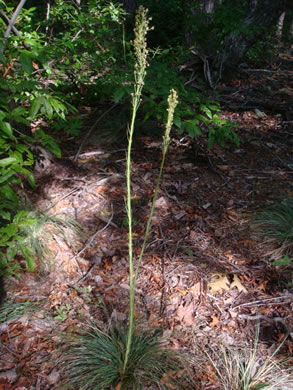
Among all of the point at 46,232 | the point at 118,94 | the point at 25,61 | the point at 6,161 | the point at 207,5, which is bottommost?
the point at 46,232

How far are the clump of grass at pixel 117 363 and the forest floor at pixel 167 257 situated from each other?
11 cm

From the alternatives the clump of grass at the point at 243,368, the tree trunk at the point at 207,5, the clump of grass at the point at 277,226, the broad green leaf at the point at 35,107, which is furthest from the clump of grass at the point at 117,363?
the tree trunk at the point at 207,5

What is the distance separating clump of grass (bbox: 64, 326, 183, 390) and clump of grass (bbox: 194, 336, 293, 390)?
22 cm

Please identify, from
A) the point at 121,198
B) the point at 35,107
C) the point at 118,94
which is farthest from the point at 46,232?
the point at 118,94

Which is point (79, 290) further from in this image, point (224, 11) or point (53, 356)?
point (224, 11)

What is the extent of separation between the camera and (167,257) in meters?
2.61

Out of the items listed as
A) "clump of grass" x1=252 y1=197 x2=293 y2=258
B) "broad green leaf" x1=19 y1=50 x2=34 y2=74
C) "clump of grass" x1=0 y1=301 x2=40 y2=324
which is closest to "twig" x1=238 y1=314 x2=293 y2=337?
"clump of grass" x1=252 y1=197 x2=293 y2=258

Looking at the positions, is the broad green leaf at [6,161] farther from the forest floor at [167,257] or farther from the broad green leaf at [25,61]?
the forest floor at [167,257]

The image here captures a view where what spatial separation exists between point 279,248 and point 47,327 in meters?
1.97

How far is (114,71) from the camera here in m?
2.86

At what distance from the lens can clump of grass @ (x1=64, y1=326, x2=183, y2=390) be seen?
175 centimetres

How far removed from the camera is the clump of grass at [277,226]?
261 centimetres

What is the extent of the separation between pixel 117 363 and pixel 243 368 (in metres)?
0.76

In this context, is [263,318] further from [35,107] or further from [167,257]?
[35,107]
